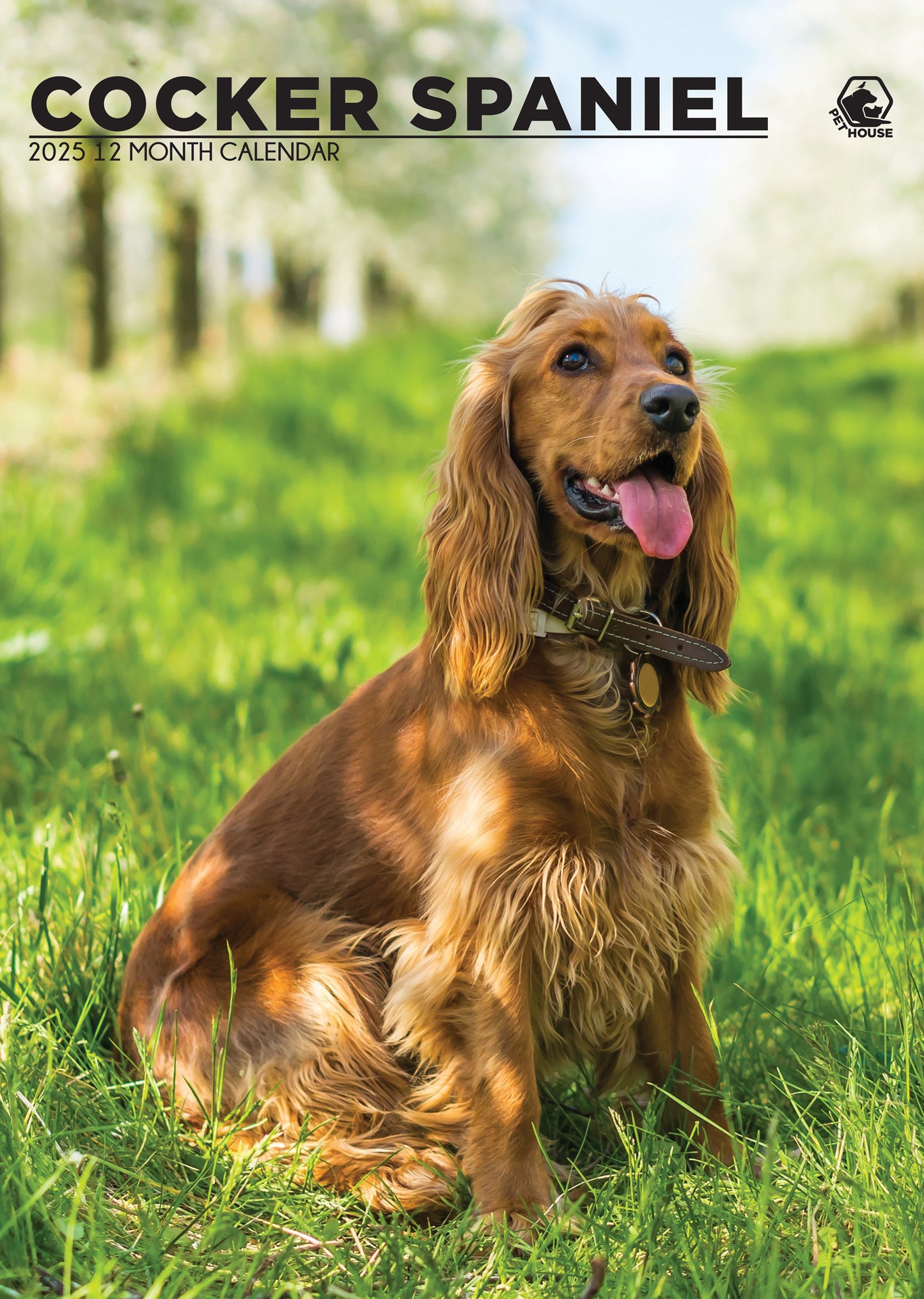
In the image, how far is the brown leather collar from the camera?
2477 mm

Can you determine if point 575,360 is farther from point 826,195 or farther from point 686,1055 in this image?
point 826,195

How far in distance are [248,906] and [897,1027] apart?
138cm

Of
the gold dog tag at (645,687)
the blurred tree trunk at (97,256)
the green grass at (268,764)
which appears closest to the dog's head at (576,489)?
the gold dog tag at (645,687)

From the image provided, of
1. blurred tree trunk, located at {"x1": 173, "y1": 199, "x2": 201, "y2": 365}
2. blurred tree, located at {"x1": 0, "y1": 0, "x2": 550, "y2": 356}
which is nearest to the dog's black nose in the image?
blurred tree, located at {"x1": 0, "y1": 0, "x2": 550, "y2": 356}

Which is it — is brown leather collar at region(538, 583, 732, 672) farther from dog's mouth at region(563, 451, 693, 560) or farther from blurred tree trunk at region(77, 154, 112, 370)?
blurred tree trunk at region(77, 154, 112, 370)

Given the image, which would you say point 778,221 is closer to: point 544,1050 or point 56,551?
point 56,551

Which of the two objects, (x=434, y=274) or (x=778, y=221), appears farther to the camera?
(x=778, y=221)

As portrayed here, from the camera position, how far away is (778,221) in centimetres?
3497

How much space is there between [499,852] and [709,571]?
2.68ft

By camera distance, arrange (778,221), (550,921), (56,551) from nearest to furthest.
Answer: (550,921)
(56,551)
(778,221)

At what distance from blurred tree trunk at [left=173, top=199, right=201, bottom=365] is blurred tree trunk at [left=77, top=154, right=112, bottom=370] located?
2.80 ft

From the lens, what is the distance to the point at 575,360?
2.51m

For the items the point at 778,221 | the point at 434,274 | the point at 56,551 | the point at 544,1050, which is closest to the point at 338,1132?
the point at 544,1050

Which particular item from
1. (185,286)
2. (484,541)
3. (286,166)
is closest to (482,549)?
(484,541)
